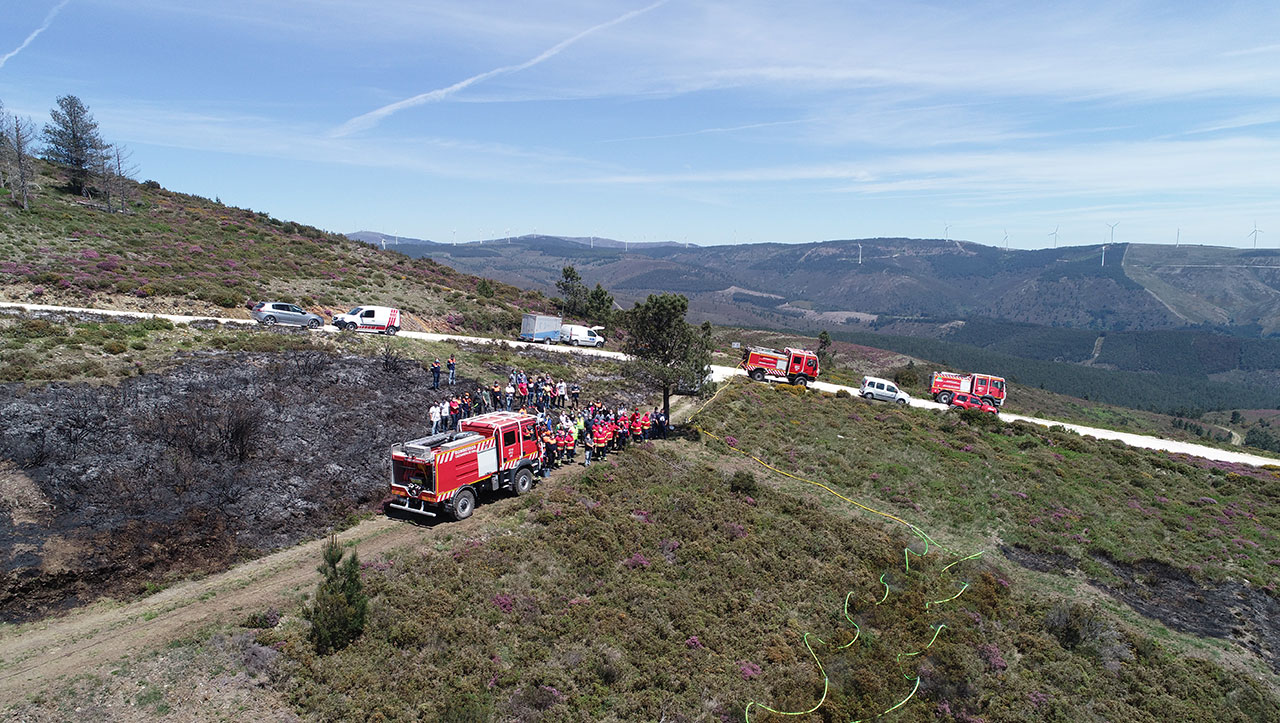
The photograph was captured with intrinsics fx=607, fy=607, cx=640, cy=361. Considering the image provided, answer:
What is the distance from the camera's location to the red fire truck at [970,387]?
163 ft

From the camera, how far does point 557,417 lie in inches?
1224

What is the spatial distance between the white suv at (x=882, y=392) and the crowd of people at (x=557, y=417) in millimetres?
22213

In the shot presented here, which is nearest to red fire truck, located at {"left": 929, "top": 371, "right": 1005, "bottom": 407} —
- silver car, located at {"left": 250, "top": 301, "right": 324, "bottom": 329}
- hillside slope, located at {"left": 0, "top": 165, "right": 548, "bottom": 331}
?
hillside slope, located at {"left": 0, "top": 165, "right": 548, "bottom": 331}

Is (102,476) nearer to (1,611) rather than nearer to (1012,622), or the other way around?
(1,611)

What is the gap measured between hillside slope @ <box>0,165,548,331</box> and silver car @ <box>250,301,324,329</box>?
5176 mm

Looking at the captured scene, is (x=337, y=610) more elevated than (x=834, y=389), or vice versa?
(x=337, y=610)

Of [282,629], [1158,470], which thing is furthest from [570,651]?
[1158,470]

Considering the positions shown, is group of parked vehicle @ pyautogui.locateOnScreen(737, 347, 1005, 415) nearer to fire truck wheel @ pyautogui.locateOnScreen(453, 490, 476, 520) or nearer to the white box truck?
the white box truck

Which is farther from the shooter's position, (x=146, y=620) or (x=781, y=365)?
(x=781, y=365)

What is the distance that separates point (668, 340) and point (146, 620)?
23173 millimetres

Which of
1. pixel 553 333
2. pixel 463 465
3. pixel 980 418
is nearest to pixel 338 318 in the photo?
pixel 553 333

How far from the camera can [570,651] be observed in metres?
14.8

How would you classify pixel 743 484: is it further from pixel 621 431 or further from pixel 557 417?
pixel 557 417

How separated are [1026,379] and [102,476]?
8021 inches
